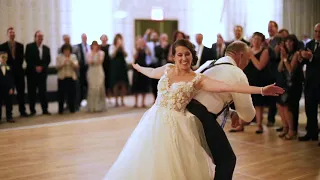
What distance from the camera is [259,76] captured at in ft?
21.0

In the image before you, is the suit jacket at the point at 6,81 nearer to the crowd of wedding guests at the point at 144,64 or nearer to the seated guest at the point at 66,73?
the crowd of wedding guests at the point at 144,64

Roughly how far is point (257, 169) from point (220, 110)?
4.46ft

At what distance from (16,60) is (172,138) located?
5364 mm

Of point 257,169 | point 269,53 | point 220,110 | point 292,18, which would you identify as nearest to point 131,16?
point 292,18

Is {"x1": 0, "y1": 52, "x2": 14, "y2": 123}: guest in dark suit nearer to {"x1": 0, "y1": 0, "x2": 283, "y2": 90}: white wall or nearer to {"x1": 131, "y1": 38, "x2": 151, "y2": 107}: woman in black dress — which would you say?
{"x1": 0, "y1": 0, "x2": 283, "y2": 90}: white wall

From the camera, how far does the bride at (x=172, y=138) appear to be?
3.23 metres

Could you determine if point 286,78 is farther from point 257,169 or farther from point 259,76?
point 257,169

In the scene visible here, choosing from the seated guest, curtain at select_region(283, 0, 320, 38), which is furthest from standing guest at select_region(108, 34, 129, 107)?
curtain at select_region(283, 0, 320, 38)

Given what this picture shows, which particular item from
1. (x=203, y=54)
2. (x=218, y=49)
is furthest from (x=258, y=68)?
(x=203, y=54)

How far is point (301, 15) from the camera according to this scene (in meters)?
8.95

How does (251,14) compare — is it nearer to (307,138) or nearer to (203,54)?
(203,54)

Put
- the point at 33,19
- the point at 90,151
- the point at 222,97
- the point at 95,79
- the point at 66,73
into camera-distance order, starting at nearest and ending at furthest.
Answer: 1. the point at 222,97
2. the point at 90,151
3. the point at 66,73
4. the point at 95,79
5. the point at 33,19

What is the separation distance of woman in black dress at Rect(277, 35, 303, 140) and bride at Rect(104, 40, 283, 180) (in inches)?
113

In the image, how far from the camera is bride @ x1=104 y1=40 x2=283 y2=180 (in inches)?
127
